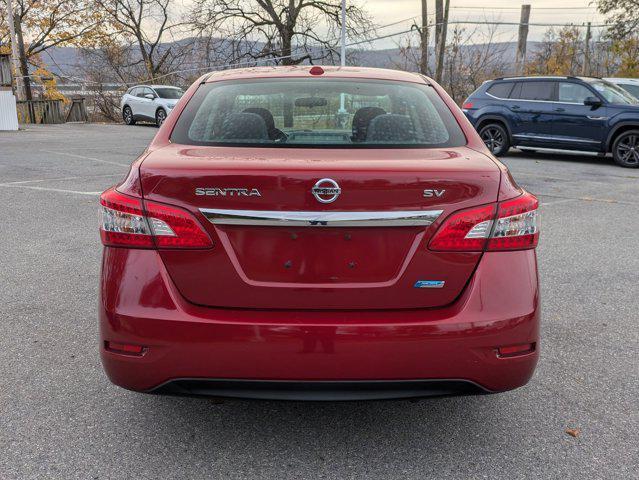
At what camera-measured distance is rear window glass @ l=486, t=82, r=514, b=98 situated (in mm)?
14852

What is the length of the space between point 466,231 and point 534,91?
1304cm

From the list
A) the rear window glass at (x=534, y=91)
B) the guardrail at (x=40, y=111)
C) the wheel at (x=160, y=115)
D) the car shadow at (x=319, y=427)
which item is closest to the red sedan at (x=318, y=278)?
the car shadow at (x=319, y=427)

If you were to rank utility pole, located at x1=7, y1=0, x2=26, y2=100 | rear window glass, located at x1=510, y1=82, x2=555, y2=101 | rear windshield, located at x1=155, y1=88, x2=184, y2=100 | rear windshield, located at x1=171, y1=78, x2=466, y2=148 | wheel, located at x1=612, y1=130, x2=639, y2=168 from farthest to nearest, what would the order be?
utility pole, located at x1=7, y1=0, x2=26, y2=100 → rear windshield, located at x1=155, y1=88, x2=184, y2=100 → rear window glass, located at x1=510, y1=82, x2=555, y2=101 → wheel, located at x1=612, y1=130, x2=639, y2=168 → rear windshield, located at x1=171, y1=78, x2=466, y2=148

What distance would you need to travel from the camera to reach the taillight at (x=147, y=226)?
2434 millimetres

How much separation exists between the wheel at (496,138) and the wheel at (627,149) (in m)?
2.31

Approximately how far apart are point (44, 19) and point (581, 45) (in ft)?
96.0

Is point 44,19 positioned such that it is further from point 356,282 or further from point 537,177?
point 356,282

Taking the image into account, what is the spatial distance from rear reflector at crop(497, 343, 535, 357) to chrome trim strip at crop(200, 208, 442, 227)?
590 mm

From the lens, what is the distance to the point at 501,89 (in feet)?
49.2

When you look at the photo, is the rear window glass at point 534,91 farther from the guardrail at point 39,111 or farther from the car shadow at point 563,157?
the guardrail at point 39,111

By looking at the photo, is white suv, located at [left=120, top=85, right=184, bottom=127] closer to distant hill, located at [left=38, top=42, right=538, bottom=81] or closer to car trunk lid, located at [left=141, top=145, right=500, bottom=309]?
distant hill, located at [left=38, top=42, right=538, bottom=81]

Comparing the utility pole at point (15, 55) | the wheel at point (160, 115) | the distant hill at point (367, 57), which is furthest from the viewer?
the distant hill at point (367, 57)

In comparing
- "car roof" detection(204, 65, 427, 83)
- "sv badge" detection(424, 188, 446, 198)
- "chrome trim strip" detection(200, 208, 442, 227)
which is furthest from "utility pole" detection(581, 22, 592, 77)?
"chrome trim strip" detection(200, 208, 442, 227)

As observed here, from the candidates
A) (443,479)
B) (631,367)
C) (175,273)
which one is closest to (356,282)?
(175,273)
